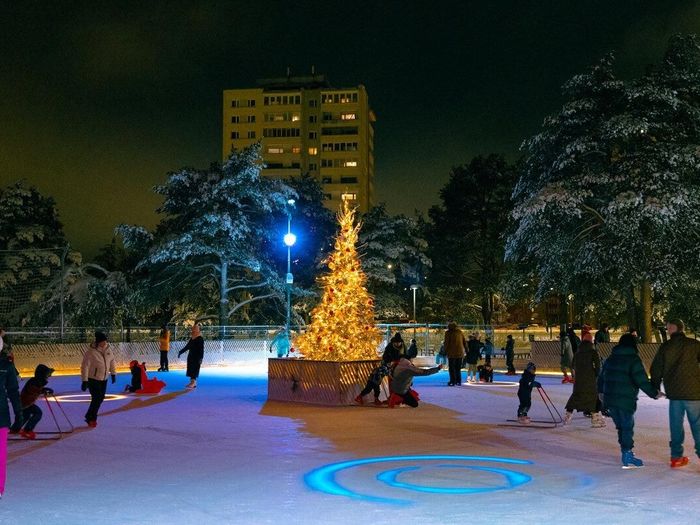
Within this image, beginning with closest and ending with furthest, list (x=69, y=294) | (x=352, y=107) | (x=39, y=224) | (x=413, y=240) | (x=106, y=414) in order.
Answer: (x=106, y=414)
(x=69, y=294)
(x=39, y=224)
(x=413, y=240)
(x=352, y=107)

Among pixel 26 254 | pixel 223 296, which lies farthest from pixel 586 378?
pixel 26 254

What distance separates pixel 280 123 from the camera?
138 m

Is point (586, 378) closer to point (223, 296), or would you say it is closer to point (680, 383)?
point (680, 383)

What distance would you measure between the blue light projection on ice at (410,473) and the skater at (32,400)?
5.12 metres

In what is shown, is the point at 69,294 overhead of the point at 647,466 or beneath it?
overhead

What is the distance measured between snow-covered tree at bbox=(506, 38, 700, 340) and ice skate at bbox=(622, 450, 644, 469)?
1995 centimetres

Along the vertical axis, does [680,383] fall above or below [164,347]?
above

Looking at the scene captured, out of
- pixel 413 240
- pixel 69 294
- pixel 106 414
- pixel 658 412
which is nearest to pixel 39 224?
pixel 69 294

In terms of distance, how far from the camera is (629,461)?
1012 cm

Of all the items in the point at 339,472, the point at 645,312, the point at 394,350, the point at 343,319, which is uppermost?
the point at 645,312

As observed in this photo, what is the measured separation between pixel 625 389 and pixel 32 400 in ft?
28.7

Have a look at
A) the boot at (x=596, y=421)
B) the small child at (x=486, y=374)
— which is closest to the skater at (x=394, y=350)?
the boot at (x=596, y=421)

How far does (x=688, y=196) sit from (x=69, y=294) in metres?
29.7

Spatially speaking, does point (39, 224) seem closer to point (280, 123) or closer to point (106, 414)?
point (106, 414)
